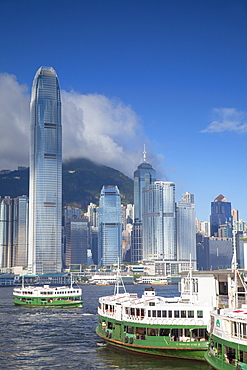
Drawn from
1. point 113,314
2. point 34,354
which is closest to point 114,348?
point 113,314

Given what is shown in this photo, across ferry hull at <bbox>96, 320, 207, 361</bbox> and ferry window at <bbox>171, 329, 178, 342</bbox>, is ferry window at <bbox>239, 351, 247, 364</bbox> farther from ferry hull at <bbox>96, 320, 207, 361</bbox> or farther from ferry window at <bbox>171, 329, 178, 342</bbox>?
ferry window at <bbox>171, 329, 178, 342</bbox>

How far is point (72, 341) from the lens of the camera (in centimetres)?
7862

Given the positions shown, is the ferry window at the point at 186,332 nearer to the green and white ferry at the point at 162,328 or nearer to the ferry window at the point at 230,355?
the green and white ferry at the point at 162,328

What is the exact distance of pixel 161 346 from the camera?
62.0 m

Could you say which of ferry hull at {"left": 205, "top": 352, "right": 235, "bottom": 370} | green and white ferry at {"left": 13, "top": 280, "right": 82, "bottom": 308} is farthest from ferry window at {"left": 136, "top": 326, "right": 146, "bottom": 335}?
green and white ferry at {"left": 13, "top": 280, "right": 82, "bottom": 308}

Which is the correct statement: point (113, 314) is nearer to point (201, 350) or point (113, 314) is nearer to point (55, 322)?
point (201, 350)

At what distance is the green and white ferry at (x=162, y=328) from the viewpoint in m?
61.0

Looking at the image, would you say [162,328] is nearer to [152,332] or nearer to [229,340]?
[152,332]

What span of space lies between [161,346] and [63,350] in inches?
638

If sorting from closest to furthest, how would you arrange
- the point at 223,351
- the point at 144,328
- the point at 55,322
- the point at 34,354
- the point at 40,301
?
the point at 223,351, the point at 144,328, the point at 34,354, the point at 55,322, the point at 40,301

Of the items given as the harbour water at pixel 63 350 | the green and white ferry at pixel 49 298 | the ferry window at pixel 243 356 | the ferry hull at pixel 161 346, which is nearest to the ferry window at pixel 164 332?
the ferry hull at pixel 161 346

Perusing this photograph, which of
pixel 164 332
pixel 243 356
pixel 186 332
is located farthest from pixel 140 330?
pixel 243 356

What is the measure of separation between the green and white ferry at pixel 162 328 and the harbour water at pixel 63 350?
3.82 ft

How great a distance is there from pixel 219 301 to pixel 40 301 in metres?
83.0
